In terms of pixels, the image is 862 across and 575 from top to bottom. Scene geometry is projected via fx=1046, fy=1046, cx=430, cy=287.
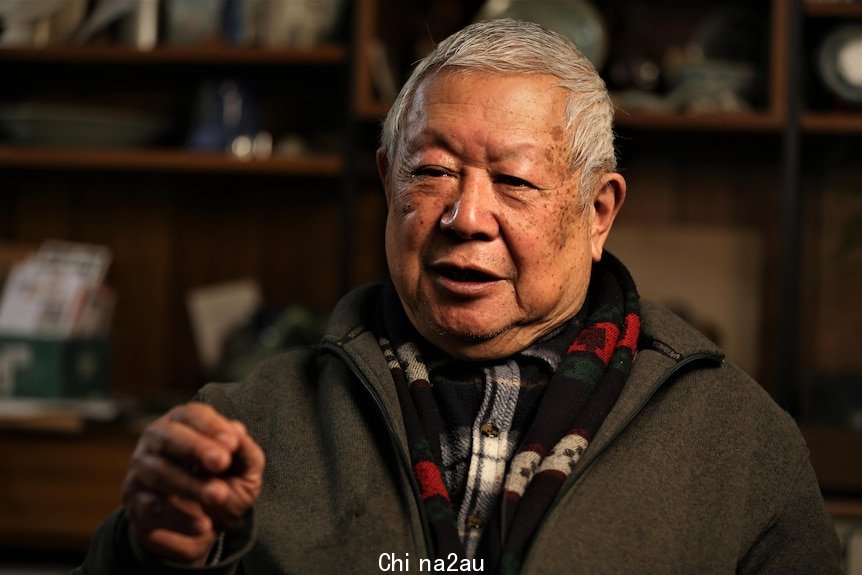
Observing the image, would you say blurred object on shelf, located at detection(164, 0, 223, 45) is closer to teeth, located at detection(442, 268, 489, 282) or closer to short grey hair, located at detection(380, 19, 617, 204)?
short grey hair, located at detection(380, 19, 617, 204)

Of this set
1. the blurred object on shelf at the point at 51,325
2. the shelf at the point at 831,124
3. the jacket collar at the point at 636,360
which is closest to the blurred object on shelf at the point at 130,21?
the blurred object on shelf at the point at 51,325

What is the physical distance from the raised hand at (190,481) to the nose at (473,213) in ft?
1.31

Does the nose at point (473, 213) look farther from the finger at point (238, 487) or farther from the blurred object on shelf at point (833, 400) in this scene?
the blurred object on shelf at point (833, 400)

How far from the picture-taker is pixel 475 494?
127 cm

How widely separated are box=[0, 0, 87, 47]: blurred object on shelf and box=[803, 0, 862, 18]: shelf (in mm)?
1823

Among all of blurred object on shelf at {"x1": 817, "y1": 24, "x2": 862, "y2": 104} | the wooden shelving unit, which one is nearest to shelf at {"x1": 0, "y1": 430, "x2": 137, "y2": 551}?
the wooden shelving unit

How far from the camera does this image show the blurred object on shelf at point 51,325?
2.57 m

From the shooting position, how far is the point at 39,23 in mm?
2719

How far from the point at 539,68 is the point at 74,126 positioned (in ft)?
5.66

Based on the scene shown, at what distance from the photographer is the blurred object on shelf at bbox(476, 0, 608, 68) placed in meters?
2.57

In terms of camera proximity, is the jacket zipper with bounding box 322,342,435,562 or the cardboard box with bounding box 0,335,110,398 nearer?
the jacket zipper with bounding box 322,342,435,562

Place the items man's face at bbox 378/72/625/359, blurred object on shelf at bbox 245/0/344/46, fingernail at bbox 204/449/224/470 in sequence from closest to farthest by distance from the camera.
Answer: fingernail at bbox 204/449/224/470 → man's face at bbox 378/72/625/359 → blurred object on shelf at bbox 245/0/344/46

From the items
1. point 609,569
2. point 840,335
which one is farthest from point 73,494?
point 840,335

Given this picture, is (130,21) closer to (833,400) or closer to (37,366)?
(37,366)
